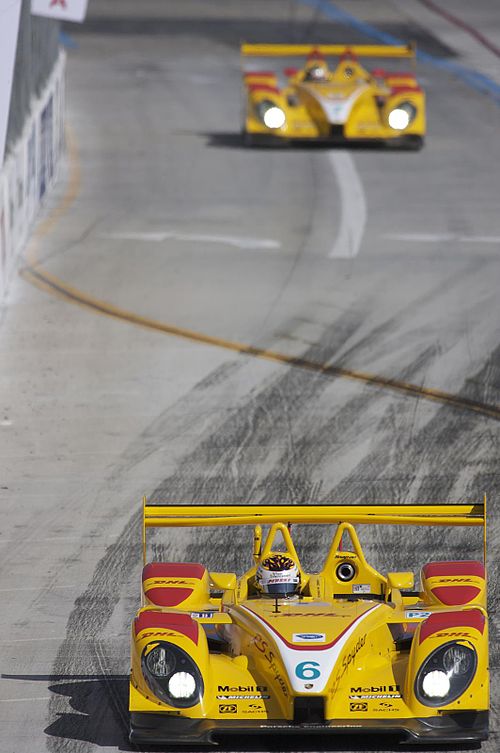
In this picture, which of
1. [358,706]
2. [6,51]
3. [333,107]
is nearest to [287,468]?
[358,706]

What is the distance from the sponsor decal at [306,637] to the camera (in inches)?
363

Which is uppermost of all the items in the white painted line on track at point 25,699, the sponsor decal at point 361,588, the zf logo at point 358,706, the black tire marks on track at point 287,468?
the zf logo at point 358,706

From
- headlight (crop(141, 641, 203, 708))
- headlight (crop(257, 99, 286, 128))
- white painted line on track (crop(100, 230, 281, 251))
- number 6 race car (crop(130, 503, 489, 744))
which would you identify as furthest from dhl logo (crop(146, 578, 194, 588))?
headlight (crop(257, 99, 286, 128))

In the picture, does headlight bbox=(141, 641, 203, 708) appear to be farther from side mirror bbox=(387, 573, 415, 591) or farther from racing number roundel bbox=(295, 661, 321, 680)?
side mirror bbox=(387, 573, 415, 591)

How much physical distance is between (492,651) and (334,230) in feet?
43.3

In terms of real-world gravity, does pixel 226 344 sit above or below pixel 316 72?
below

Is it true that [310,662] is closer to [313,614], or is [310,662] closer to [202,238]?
[313,614]

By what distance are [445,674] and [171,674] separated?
149 centimetres

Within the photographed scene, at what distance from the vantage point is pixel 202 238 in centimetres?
2308

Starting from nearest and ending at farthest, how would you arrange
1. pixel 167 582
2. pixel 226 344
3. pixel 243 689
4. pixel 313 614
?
pixel 243 689 → pixel 313 614 → pixel 167 582 → pixel 226 344

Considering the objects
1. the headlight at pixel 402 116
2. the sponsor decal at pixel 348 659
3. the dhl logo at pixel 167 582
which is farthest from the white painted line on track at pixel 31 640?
the headlight at pixel 402 116

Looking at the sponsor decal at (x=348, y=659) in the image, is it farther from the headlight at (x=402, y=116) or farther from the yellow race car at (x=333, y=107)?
the headlight at (x=402, y=116)

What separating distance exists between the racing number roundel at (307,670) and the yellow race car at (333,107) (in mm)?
19202

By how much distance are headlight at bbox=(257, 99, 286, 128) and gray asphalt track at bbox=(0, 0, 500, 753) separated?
0.56 meters
